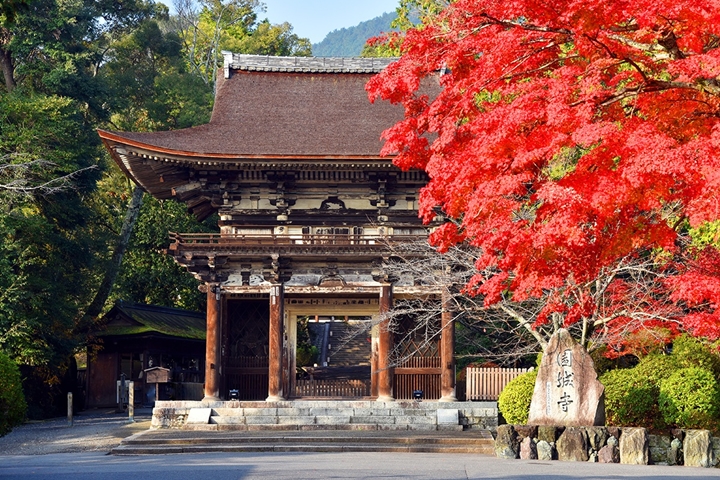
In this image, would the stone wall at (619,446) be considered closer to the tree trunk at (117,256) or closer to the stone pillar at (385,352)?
the stone pillar at (385,352)

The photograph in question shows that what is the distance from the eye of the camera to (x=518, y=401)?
1956 cm

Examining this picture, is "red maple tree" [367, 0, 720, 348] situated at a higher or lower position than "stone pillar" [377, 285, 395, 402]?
higher

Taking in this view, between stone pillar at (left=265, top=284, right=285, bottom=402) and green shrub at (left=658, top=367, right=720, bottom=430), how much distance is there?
8592 millimetres

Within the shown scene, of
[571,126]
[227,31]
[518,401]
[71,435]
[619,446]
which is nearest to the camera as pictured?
[571,126]

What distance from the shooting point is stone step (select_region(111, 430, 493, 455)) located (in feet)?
58.5

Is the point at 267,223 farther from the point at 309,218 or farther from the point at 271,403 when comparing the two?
the point at 271,403

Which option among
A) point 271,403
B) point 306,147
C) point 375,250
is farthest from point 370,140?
point 271,403

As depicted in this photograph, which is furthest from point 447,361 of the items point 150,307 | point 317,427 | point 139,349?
point 150,307

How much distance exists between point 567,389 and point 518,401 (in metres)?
3.61

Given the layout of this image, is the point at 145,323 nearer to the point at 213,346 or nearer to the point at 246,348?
the point at 246,348

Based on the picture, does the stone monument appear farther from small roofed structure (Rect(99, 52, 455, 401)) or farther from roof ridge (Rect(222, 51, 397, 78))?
roof ridge (Rect(222, 51, 397, 78))

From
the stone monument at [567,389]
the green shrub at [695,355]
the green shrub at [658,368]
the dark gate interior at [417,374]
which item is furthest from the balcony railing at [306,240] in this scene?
the stone monument at [567,389]

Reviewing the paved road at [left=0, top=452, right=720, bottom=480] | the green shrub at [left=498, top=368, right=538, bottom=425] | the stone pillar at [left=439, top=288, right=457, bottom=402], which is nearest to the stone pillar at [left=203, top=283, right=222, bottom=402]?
the stone pillar at [left=439, top=288, right=457, bottom=402]

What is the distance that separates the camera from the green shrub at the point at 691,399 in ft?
57.2
